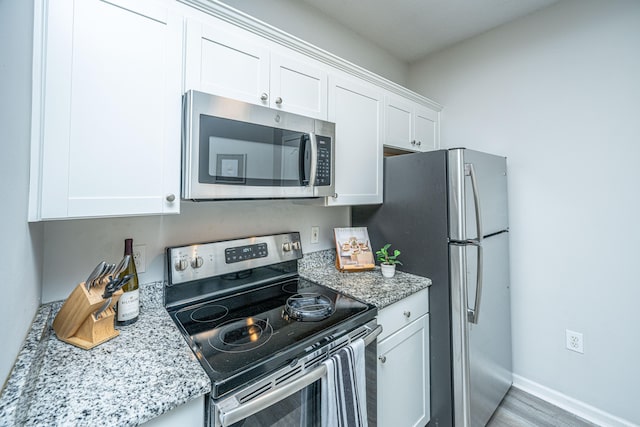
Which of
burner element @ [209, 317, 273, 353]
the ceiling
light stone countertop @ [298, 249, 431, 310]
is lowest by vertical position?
burner element @ [209, 317, 273, 353]

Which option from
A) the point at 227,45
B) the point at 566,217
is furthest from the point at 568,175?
the point at 227,45

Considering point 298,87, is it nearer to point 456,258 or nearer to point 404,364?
point 456,258

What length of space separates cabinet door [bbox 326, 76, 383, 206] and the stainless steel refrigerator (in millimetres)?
129

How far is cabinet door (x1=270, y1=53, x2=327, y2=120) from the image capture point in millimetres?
1304

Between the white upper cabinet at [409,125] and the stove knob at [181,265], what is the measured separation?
→ 1.40 metres

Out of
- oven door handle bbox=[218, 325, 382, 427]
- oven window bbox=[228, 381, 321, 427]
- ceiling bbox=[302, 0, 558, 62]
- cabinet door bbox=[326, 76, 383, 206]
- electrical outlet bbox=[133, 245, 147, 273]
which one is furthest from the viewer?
ceiling bbox=[302, 0, 558, 62]

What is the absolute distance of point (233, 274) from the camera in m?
1.44

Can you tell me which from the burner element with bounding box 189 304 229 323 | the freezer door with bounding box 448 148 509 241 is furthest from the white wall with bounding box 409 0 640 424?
the burner element with bounding box 189 304 229 323

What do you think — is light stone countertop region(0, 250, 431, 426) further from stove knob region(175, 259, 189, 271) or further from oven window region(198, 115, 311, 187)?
oven window region(198, 115, 311, 187)

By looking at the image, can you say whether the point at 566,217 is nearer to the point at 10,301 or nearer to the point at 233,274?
the point at 233,274

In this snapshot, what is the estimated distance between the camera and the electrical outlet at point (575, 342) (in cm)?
178

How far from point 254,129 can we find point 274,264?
2.54ft

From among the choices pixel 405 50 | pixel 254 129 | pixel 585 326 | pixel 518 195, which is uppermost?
pixel 405 50

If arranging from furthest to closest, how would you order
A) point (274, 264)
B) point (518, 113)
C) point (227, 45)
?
point (518, 113) → point (274, 264) → point (227, 45)
